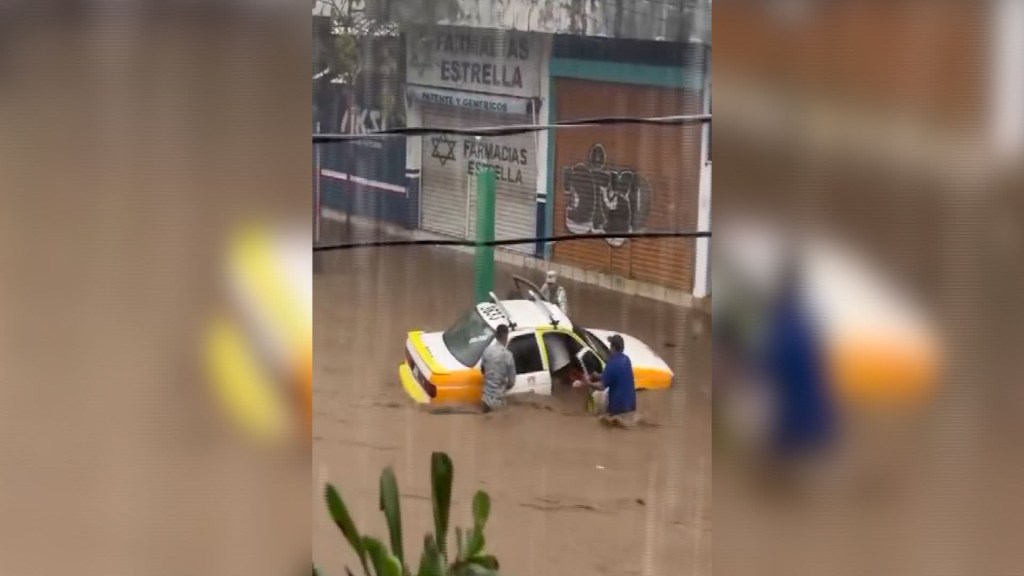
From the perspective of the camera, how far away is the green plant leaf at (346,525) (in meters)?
1.79

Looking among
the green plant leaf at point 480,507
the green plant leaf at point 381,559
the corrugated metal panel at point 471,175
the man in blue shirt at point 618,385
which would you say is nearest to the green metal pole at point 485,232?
the corrugated metal panel at point 471,175

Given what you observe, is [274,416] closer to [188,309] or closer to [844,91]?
[188,309]

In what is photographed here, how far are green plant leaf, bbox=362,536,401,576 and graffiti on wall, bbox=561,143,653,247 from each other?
612mm

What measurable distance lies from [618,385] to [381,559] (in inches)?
19.3

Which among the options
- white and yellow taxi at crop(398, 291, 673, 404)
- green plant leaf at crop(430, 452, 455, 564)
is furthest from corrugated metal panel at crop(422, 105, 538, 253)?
green plant leaf at crop(430, 452, 455, 564)

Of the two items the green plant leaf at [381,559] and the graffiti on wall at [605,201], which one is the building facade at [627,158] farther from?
the green plant leaf at [381,559]

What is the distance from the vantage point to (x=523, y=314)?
192 centimetres

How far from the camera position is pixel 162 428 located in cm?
187

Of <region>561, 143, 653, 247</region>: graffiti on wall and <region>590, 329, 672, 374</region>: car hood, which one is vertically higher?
<region>561, 143, 653, 247</region>: graffiti on wall

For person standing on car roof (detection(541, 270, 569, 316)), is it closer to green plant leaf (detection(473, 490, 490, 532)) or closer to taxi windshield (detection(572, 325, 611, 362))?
taxi windshield (detection(572, 325, 611, 362))

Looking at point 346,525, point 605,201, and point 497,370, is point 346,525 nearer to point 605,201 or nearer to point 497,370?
point 497,370

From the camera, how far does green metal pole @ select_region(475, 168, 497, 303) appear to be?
1936 mm

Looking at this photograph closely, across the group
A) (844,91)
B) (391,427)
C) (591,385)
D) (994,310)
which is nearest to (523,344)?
(591,385)

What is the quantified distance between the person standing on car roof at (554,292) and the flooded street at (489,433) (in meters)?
0.02
